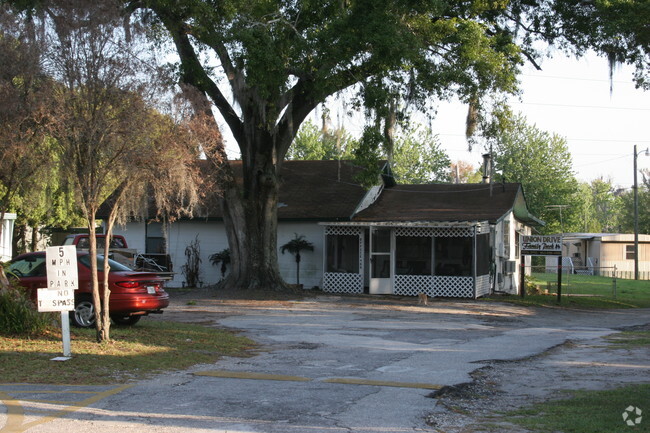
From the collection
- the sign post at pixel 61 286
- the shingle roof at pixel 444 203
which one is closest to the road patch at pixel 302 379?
the sign post at pixel 61 286

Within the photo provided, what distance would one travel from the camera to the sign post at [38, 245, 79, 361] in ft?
34.1

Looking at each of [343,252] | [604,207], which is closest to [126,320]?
[343,252]

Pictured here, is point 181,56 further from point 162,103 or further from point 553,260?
point 553,260

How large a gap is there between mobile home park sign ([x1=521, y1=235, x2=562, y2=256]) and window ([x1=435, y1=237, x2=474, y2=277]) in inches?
75.1

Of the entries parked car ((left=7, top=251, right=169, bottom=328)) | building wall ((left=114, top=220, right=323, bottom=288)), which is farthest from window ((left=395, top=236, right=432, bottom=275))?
parked car ((left=7, top=251, right=169, bottom=328))

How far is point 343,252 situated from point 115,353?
1639 cm

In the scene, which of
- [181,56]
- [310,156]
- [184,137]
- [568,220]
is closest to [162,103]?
[184,137]

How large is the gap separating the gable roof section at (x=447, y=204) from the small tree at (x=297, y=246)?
214 cm

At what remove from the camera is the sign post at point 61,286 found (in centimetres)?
1038

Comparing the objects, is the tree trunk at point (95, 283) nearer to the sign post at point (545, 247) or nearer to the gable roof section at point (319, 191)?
the gable roof section at point (319, 191)

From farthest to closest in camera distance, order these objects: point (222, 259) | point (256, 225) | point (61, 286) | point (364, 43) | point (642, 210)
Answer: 1. point (642, 210)
2. point (222, 259)
3. point (256, 225)
4. point (364, 43)
5. point (61, 286)

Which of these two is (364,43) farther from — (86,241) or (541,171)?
(541,171)

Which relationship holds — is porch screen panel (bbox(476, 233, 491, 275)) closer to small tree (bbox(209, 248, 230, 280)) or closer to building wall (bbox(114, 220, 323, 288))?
building wall (bbox(114, 220, 323, 288))

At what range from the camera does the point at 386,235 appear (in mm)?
26375
